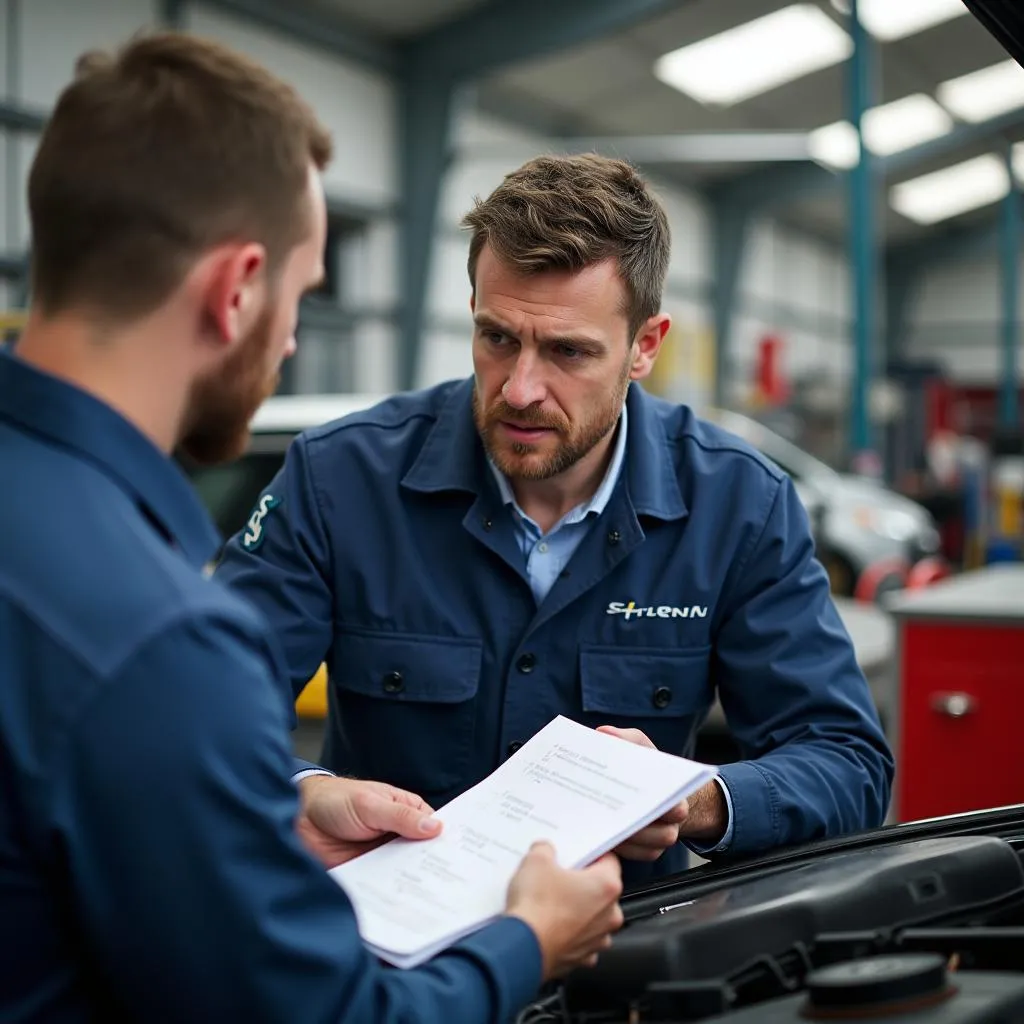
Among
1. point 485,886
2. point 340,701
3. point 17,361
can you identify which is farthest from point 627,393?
point 17,361

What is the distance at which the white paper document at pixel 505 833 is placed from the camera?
117cm

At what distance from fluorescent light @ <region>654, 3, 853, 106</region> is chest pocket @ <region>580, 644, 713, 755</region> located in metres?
11.5

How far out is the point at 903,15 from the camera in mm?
13078

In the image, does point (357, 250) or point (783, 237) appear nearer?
point (357, 250)

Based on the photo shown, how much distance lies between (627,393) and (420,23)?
10.2m

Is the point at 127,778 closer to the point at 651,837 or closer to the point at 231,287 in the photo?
the point at 231,287

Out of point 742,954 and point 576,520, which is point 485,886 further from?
point 576,520

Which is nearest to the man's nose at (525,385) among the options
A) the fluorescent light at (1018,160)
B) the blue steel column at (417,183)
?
the blue steel column at (417,183)

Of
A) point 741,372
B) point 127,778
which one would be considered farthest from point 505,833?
point 741,372

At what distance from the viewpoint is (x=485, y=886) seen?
1.20m

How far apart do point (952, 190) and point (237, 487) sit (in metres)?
19.5

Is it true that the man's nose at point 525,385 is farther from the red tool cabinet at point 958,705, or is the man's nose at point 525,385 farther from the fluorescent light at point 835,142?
the fluorescent light at point 835,142

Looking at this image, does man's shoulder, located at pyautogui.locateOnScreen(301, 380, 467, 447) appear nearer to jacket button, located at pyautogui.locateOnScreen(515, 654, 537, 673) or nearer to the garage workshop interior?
the garage workshop interior

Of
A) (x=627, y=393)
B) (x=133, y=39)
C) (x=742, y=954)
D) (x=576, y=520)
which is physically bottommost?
(x=742, y=954)
